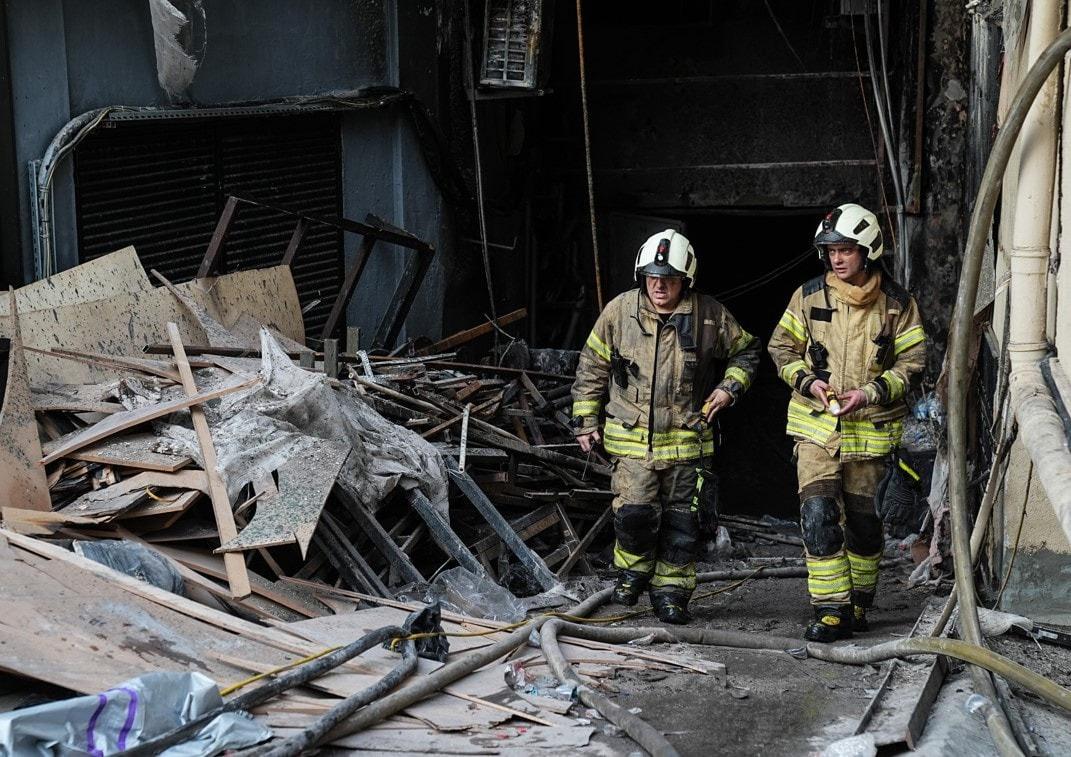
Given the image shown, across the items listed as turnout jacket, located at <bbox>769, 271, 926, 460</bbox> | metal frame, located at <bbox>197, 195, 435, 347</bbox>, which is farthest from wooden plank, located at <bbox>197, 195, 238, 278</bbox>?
turnout jacket, located at <bbox>769, 271, 926, 460</bbox>

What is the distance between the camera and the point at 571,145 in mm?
13906

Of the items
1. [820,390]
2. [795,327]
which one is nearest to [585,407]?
[795,327]

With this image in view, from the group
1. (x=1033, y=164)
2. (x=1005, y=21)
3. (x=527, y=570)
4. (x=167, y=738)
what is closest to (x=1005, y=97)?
(x=1005, y=21)

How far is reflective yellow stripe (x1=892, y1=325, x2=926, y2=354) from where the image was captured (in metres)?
6.65

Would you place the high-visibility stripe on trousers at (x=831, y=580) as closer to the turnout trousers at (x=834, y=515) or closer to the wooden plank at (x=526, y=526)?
the turnout trousers at (x=834, y=515)

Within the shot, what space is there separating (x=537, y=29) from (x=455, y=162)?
1.36 metres

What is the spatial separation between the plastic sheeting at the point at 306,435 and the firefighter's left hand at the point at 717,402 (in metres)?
1.68

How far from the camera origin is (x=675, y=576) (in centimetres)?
713

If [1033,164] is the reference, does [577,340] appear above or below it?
below

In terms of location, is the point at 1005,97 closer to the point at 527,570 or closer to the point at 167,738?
the point at 527,570

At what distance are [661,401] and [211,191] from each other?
14.6ft

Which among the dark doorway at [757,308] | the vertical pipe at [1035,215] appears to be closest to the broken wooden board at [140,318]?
the vertical pipe at [1035,215]

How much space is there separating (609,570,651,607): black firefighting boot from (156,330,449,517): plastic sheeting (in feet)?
3.61

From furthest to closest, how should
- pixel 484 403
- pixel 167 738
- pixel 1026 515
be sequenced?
pixel 484 403, pixel 1026 515, pixel 167 738
